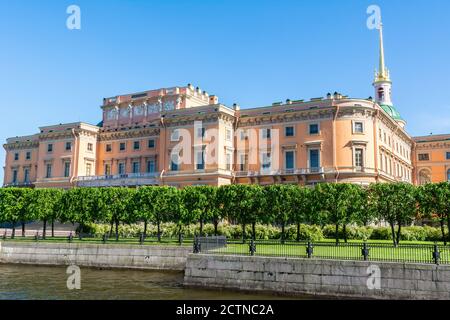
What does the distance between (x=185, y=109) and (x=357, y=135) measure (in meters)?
22.2

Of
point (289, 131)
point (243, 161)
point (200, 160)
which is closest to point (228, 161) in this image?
point (243, 161)

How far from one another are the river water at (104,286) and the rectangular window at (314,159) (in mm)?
28232

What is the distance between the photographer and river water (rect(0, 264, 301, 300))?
74.9 ft

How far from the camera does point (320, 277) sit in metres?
22.1

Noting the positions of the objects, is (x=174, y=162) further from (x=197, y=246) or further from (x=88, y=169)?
(x=197, y=246)

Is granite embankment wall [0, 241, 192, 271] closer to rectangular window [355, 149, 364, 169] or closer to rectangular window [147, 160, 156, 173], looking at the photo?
rectangular window [147, 160, 156, 173]

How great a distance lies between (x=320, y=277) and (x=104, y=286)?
12.0 metres

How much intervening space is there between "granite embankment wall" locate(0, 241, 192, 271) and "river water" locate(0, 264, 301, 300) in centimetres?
77

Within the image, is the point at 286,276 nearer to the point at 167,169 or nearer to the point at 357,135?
the point at 357,135

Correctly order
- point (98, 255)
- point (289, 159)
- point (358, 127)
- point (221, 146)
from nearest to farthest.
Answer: point (98, 255) < point (358, 127) < point (289, 159) < point (221, 146)

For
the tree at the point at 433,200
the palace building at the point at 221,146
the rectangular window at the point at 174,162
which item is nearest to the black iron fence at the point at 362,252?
the tree at the point at 433,200

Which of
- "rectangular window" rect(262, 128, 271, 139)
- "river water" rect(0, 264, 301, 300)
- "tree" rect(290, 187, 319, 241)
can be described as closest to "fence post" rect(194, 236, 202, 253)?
"river water" rect(0, 264, 301, 300)

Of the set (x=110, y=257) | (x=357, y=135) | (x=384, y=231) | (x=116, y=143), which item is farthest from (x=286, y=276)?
(x=116, y=143)

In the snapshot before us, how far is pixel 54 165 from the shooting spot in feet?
226
